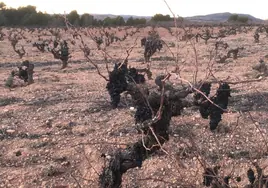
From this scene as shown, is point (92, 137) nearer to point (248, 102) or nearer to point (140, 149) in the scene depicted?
point (140, 149)

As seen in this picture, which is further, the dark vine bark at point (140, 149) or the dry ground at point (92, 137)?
the dry ground at point (92, 137)

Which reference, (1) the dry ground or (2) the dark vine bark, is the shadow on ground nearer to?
(1) the dry ground

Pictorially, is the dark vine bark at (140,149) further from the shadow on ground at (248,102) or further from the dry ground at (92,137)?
the shadow on ground at (248,102)

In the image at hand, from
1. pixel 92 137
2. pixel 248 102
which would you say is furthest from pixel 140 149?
pixel 248 102

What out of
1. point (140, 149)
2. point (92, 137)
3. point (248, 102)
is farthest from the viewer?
point (248, 102)

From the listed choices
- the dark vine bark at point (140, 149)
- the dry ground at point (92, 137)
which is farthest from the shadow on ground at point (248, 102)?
the dark vine bark at point (140, 149)

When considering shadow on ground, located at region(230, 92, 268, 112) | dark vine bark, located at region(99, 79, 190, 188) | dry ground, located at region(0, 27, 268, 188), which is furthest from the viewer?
shadow on ground, located at region(230, 92, 268, 112)

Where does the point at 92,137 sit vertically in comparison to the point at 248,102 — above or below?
below

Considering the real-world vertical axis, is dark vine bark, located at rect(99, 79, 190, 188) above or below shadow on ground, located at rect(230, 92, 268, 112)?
above

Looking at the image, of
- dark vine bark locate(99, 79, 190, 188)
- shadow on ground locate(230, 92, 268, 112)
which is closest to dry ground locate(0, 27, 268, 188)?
shadow on ground locate(230, 92, 268, 112)

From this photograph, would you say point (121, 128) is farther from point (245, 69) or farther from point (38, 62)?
point (38, 62)

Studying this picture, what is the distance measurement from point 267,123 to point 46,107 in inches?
252

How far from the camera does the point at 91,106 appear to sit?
12.1 meters

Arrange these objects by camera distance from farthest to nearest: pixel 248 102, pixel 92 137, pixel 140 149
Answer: pixel 248 102, pixel 92 137, pixel 140 149
